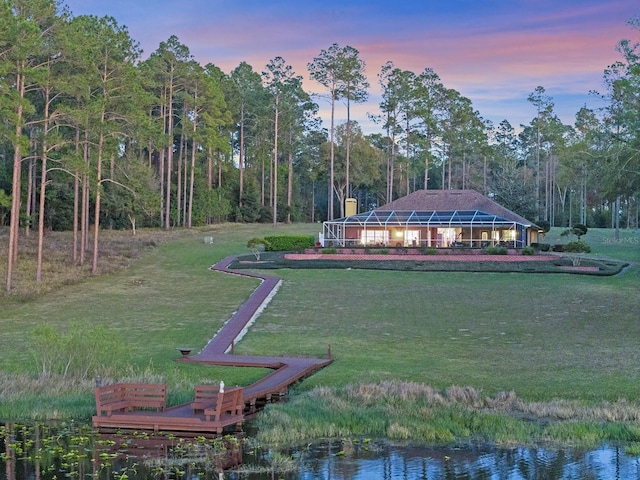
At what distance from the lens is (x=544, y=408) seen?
48.3 feet

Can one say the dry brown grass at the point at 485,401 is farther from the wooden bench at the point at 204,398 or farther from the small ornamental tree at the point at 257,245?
the small ornamental tree at the point at 257,245

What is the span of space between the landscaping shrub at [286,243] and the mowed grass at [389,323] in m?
6.59

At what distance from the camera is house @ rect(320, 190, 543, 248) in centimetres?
4816

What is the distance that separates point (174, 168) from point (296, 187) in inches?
702

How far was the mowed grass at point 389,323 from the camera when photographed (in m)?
18.1

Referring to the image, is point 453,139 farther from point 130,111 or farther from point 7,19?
point 7,19

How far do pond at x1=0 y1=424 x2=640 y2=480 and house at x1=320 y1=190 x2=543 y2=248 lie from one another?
35.9 meters

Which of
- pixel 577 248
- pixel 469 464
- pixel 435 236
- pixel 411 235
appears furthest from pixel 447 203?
pixel 469 464

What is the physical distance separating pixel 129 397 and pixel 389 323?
13.1 m

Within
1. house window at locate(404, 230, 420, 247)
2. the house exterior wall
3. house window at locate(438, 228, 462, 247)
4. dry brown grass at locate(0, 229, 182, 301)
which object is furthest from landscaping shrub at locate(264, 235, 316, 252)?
house window at locate(438, 228, 462, 247)

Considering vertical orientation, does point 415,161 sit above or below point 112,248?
above

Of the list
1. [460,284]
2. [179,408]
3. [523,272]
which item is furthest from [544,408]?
[523,272]

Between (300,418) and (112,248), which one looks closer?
(300,418)

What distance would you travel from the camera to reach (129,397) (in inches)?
562
